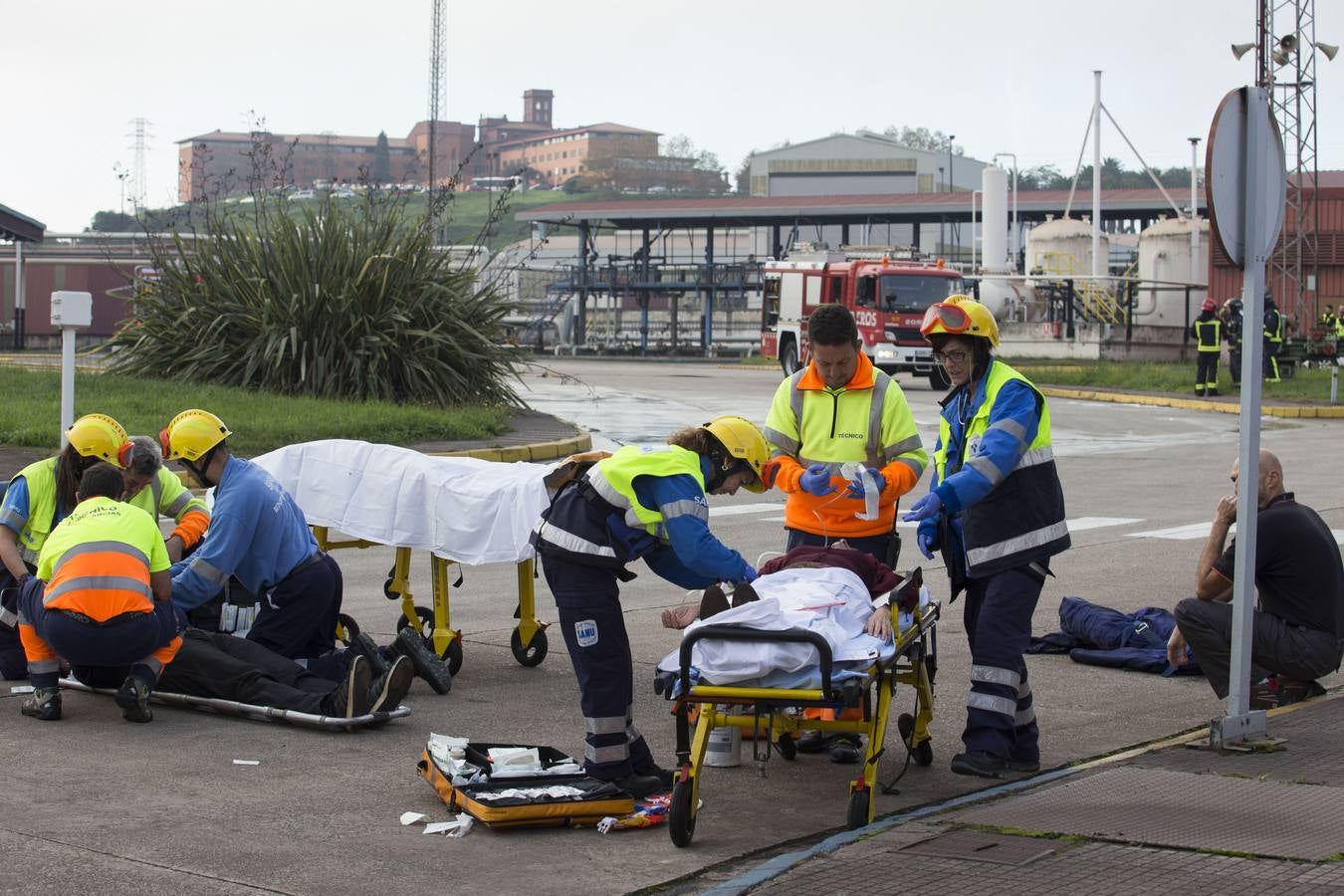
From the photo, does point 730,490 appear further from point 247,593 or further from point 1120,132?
point 1120,132

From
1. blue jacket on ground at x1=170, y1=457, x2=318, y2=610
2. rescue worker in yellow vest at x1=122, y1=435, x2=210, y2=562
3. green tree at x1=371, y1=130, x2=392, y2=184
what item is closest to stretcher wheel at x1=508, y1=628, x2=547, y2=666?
blue jacket on ground at x1=170, y1=457, x2=318, y2=610

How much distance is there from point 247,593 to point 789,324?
34.9m

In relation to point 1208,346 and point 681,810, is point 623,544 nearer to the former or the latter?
point 681,810

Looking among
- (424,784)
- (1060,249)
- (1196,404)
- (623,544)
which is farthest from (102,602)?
(1060,249)

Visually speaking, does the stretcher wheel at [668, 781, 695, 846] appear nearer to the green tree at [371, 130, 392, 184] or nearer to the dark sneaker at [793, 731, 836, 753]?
the dark sneaker at [793, 731, 836, 753]

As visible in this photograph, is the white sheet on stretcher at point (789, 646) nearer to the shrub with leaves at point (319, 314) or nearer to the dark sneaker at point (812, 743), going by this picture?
the dark sneaker at point (812, 743)

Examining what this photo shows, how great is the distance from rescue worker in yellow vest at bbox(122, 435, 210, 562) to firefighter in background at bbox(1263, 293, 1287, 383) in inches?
1157

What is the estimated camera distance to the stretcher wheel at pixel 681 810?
19.2 ft

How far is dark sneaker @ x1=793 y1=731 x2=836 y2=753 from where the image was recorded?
7.47 m

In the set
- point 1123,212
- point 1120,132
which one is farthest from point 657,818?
point 1123,212

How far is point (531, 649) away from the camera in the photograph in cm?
917

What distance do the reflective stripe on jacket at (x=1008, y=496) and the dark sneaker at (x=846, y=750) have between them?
35.8 inches

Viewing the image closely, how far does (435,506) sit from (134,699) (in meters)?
1.85

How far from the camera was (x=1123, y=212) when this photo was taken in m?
65.6
